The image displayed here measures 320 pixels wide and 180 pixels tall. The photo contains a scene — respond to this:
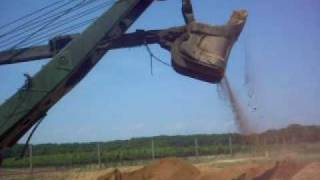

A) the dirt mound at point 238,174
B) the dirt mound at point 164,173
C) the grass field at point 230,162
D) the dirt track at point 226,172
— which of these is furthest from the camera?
the grass field at point 230,162

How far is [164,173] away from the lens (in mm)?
15336

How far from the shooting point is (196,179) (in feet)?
49.3

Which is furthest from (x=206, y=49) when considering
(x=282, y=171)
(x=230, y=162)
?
(x=230, y=162)

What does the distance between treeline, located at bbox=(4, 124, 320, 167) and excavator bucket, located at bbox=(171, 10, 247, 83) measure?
11.9 meters

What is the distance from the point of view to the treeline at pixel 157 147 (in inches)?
1168

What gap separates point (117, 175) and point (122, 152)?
2654cm

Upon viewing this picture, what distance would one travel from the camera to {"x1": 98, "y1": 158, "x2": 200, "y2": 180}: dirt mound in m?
15.3

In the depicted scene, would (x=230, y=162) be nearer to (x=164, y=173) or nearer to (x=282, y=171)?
(x=164, y=173)

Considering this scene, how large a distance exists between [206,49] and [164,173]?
6.71 m

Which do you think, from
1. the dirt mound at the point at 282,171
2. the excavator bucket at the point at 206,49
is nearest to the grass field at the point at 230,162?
the dirt mound at the point at 282,171

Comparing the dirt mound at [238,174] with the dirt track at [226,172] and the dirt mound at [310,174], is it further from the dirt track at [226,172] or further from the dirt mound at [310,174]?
the dirt mound at [310,174]

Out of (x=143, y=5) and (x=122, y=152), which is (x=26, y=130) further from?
(x=122, y=152)

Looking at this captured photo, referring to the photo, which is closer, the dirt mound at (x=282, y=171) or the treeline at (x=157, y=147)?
the dirt mound at (x=282, y=171)

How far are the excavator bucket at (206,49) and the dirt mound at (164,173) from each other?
6.20 m
